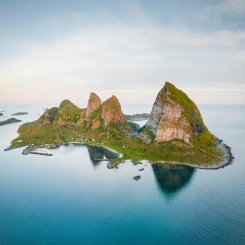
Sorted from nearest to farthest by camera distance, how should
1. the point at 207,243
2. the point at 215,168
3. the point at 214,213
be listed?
1. the point at 207,243
2. the point at 214,213
3. the point at 215,168

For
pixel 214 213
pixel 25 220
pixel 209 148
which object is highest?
pixel 209 148

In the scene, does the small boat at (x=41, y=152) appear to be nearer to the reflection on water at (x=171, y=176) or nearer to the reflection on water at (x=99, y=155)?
the reflection on water at (x=99, y=155)

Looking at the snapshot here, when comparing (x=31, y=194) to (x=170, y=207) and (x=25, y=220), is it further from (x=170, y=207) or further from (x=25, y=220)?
(x=170, y=207)

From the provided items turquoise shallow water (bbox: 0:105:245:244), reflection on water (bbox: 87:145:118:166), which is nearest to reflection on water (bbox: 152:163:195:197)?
turquoise shallow water (bbox: 0:105:245:244)

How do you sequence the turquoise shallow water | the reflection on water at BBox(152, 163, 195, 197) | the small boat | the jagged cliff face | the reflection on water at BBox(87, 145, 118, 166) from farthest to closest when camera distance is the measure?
the small boat → the jagged cliff face → the reflection on water at BBox(87, 145, 118, 166) → the reflection on water at BBox(152, 163, 195, 197) → the turquoise shallow water

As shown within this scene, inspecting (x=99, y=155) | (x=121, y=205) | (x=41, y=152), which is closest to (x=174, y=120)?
(x=99, y=155)

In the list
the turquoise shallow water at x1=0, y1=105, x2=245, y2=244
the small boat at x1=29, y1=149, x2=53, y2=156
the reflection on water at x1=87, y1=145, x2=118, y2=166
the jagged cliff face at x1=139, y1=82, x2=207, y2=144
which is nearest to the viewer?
the turquoise shallow water at x1=0, y1=105, x2=245, y2=244

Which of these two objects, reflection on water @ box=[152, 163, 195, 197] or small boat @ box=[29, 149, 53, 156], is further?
small boat @ box=[29, 149, 53, 156]

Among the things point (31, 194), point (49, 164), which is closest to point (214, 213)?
point (31, 194)

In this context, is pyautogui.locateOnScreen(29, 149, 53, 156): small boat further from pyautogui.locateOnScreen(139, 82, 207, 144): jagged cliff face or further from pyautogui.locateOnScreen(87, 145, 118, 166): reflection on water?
pyautogui.locateOnScreen(139, 82, 207, 144): jagged cliff face
